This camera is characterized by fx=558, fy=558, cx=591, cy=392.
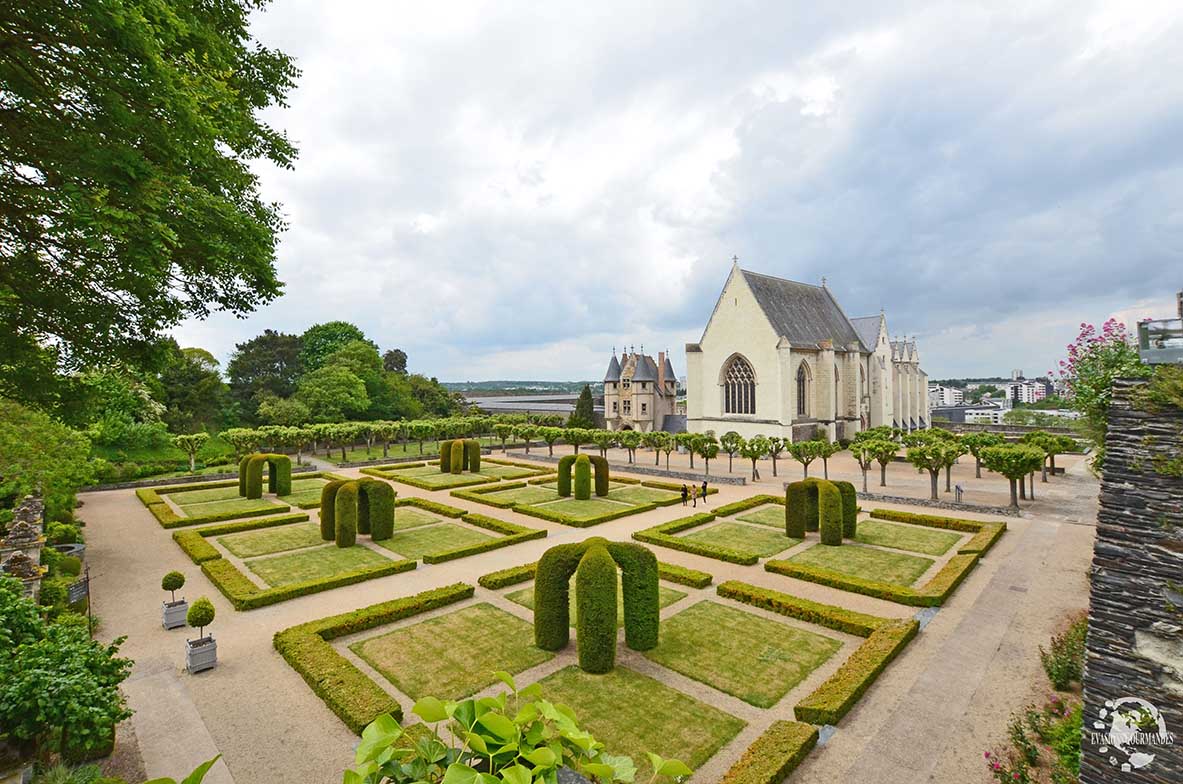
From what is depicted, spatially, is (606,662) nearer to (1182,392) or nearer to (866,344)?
(1182,392)

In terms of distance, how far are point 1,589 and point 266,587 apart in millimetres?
8332

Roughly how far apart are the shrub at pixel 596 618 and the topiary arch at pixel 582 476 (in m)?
17.4

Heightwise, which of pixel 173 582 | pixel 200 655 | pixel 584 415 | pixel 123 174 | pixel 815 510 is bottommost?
pixel 200 655

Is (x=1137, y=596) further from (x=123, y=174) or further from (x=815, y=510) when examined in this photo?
(x=815, y=510)

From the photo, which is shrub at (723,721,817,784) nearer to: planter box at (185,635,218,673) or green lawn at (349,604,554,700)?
green lawn at (349,604,554,700)

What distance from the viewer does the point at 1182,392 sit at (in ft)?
18.7

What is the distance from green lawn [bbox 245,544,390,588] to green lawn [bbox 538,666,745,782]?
9.86 meters

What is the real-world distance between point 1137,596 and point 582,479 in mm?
23921

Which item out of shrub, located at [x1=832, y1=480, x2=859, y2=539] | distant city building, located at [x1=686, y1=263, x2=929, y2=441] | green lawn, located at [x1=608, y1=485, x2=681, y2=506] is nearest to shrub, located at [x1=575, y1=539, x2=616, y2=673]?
shrub, located at [x1=832, y1=480, x2=859, y2=539]

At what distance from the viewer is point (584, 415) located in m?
61.3

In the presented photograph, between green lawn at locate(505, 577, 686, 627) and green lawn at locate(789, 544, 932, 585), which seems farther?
green lawn at locate(789, 544, 932, 585)

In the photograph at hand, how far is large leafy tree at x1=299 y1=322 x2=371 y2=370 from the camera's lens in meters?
71.8

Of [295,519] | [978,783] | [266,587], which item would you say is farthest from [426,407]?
[978,783]

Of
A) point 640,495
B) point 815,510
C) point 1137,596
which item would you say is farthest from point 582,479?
point 1137,596
